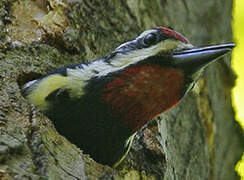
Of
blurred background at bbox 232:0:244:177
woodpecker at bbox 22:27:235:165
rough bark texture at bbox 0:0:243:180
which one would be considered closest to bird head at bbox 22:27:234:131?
woodpecker at bbox 22:27:235:165

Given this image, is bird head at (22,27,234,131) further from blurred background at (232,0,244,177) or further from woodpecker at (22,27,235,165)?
blurred background at (232,0,244,177)

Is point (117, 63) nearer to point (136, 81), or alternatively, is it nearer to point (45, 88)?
point (136, 81)

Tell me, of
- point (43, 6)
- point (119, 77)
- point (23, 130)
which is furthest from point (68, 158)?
point (43, 6)

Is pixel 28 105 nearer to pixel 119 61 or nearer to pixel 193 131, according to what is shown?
pixel 119 61

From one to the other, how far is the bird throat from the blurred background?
1460 mm

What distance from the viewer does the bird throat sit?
1773mm

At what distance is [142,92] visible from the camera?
5.86 feet

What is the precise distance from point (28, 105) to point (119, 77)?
0.32 meters

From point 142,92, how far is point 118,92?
0.08 metres

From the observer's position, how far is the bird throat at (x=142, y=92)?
1773mm

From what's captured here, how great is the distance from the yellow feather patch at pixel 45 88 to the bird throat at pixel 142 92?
163 mm

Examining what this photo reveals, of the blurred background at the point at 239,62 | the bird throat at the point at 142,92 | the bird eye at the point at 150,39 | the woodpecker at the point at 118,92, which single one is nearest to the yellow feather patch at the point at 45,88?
the woodpecker at the point at 118,92

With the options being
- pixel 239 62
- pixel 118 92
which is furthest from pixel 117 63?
pixel 239 62

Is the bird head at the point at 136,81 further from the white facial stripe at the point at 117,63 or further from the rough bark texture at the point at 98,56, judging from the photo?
the rough bark texture at the point at 98,56
